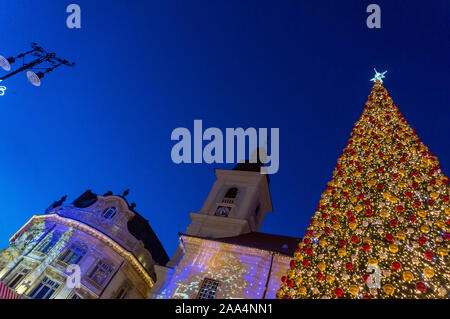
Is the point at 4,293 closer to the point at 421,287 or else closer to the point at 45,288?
the point at 45,288

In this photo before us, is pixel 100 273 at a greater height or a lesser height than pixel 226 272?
lesser

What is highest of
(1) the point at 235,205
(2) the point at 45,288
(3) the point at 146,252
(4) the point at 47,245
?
(1) the point at 235,205

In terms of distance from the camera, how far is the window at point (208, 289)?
1753cm

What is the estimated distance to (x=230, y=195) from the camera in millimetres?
28125

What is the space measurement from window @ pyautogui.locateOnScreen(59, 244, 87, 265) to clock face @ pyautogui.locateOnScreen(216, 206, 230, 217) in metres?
12.2

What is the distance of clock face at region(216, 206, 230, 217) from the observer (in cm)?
2602

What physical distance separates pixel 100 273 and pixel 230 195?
1358cm

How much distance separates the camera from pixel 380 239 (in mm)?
7168

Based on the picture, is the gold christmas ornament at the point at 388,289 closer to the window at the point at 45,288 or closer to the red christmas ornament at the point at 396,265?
the red christmas ornament at the point at 396,265

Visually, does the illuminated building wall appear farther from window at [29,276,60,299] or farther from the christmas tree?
the christmas tree

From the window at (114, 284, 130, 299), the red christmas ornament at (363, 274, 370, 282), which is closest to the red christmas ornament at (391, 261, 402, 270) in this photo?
the red christmas ornament at (363, 274, 370, 282)

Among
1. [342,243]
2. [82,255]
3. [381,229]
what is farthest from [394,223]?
[82,255]

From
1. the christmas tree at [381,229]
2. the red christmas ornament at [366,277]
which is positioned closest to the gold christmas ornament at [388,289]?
the christmas tree at [381,229]

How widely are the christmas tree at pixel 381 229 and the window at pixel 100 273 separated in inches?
841
